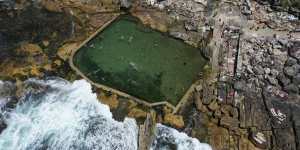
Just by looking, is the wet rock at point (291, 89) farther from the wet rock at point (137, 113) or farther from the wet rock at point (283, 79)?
the wet rock at point (137, 113)

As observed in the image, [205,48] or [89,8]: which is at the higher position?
[89,8]

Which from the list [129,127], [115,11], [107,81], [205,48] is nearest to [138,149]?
[129,127]

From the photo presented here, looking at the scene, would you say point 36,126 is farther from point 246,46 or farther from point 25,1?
point 246,46

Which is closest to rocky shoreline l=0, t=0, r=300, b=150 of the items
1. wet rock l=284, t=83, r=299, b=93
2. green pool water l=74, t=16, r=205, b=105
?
wet rock l=284, t=83, r=299, b=93

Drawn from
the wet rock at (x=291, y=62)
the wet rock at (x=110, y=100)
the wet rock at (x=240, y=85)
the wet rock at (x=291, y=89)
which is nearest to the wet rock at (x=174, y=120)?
the wet rock at (x=110, y=100)

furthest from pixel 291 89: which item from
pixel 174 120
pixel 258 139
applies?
pixel 174 120

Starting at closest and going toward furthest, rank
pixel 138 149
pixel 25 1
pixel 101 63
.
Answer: pixel 138 149
pixel 101 63
pixel 25 1
